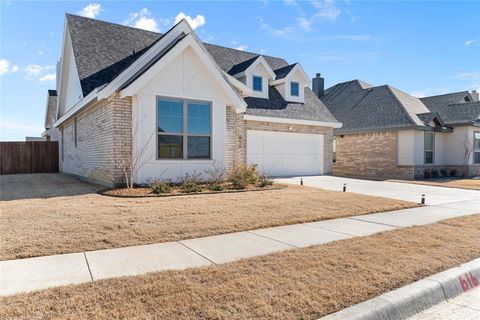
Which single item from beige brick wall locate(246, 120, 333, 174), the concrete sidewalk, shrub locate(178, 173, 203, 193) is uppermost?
beige brick wall locate(246, 120, 333, 174)

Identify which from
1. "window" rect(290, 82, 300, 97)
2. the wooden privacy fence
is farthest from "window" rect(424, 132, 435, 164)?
the wooden privacy fence

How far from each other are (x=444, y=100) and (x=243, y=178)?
21.8 meters

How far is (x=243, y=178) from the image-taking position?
11.6m

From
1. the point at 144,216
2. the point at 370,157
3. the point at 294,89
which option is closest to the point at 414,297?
the point at 144,216

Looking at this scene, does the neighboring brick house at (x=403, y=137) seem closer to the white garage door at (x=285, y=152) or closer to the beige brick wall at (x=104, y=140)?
the white garage door at (x=285, y=152)

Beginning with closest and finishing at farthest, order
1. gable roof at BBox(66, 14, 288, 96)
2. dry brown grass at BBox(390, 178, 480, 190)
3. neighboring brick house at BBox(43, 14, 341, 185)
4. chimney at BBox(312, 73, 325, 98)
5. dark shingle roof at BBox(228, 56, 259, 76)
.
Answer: neighboring brick house at BBox(43, 14, 341, 185) < gable roof at BBox(66, 14, 288, 96) < dry brown grass at BBox(390, 178, 480, 190) < dark shingle roof at BBox(228, 56, 259, 76) < chimney at BBox(312, 73, 325, 98)

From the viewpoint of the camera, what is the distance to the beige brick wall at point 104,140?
10.7m

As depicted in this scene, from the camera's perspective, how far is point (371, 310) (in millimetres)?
3256

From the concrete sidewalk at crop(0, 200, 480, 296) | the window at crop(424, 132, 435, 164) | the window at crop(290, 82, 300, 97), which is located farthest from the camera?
the window at crop(424, 132, 435, 164)

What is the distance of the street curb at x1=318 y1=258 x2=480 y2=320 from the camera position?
321 cm

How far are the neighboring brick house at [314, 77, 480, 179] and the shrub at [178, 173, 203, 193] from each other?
1255 cm

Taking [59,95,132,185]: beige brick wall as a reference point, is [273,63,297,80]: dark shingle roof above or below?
above

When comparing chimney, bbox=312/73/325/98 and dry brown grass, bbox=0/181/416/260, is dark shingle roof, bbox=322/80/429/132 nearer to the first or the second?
chimney, bbox=312/73/325/98

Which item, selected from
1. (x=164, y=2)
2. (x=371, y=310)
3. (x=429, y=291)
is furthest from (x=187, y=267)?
(x=164, y=2)
